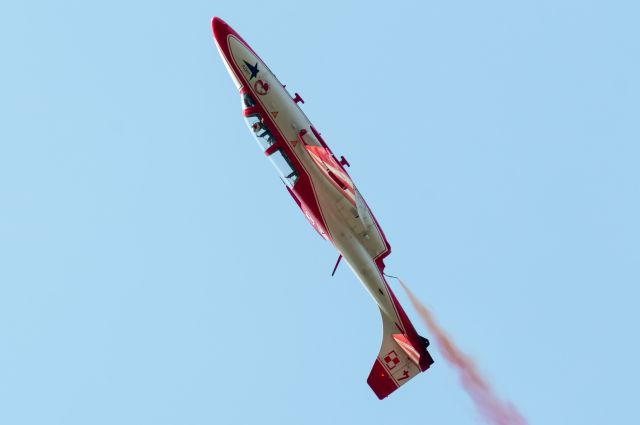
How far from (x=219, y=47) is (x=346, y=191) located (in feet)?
22.9

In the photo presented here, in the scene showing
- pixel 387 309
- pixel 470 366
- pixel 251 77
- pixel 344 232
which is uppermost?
pixel 251 77

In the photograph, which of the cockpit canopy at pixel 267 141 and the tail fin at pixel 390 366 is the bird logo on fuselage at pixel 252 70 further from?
the tail fin at pixel 390 366

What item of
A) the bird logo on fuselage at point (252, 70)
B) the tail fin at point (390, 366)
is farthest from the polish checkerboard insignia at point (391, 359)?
the bird logo on fuselage at point (252, 70)

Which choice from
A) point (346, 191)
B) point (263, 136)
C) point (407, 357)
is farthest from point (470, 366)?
point (263, 136)

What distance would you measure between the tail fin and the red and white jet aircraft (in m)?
0.04

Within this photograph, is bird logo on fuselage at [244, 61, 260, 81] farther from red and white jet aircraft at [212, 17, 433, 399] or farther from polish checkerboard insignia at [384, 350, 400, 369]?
polish checkerboard insignia at [384, 350, 400, 369]

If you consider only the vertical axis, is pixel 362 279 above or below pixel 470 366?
above

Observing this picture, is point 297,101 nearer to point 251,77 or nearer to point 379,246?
point 251,77

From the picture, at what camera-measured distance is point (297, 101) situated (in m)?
35.7

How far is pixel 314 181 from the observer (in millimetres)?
34656

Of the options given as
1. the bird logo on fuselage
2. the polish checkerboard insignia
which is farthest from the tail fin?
the bird logo on fuselage

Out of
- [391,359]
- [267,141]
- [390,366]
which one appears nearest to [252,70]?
[267,141]

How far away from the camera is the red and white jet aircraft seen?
34562 millimetres

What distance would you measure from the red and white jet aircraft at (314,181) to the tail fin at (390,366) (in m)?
0.04
